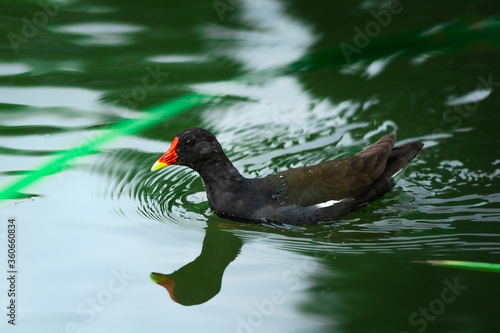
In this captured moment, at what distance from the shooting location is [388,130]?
5.77m

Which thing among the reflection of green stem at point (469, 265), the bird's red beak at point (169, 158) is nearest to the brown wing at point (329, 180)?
the bird's red beak at point (169, 158)

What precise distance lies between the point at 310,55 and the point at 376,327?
3.96m

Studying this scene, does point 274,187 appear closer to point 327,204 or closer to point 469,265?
point 327,204

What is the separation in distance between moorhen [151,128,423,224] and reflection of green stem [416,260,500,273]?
2.96ft

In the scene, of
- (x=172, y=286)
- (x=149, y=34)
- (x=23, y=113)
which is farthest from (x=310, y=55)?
(x=172, y=286)

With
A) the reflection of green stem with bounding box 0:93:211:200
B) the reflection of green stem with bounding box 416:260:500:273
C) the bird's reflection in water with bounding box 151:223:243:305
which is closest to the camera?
the bird's reflection in water with bounding box 151:223:243:305

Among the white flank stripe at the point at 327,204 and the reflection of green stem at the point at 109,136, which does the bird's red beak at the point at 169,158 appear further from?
the white flank stripe at the point at 327,204

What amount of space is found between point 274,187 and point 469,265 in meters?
1.39

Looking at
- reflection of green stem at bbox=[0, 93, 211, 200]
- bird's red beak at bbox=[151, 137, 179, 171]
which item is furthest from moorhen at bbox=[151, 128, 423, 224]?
reflection of green stem at bbox=[0, 93, 211, 200]

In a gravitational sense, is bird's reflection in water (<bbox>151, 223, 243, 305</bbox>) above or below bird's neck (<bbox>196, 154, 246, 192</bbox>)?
below

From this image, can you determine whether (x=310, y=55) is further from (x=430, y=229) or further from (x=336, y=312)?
(x=336, y=312)

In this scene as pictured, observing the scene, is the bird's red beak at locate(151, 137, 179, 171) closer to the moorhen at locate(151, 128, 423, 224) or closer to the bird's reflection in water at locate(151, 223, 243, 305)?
the moorhen at locate(151, 128, 423, 224)

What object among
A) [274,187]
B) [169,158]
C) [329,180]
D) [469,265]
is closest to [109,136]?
[169,158]

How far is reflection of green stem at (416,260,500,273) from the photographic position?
3.78 meters
